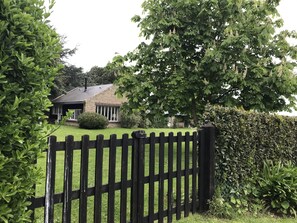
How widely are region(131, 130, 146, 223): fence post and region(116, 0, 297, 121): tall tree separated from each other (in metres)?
6.18

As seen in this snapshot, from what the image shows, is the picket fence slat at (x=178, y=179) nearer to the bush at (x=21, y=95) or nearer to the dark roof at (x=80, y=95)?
the bush at (x=21, y=95)

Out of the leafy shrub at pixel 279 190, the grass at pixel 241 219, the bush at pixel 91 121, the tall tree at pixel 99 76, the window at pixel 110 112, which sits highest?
the tall tree at pixel 99 76

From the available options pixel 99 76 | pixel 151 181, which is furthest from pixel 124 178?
pixel 99 76

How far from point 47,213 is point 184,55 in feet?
30.8

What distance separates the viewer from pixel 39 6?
233 centimetres

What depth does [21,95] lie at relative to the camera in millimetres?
2168

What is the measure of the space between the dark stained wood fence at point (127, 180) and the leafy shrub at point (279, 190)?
1295mm

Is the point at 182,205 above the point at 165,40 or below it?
below

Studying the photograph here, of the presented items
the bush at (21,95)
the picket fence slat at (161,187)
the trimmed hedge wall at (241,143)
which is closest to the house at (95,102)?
the trimmed hedge wall at (241,143)

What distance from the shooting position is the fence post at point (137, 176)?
4.11 m

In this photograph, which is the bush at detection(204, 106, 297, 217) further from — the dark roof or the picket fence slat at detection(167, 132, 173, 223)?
the dark roof

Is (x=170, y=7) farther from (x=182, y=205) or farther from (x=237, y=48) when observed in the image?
(x=182, y=205)

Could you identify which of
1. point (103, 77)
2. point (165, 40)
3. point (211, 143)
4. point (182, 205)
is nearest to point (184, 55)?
point (165, 40)

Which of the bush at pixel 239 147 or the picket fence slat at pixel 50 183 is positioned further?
the bush at pixel 239 147
